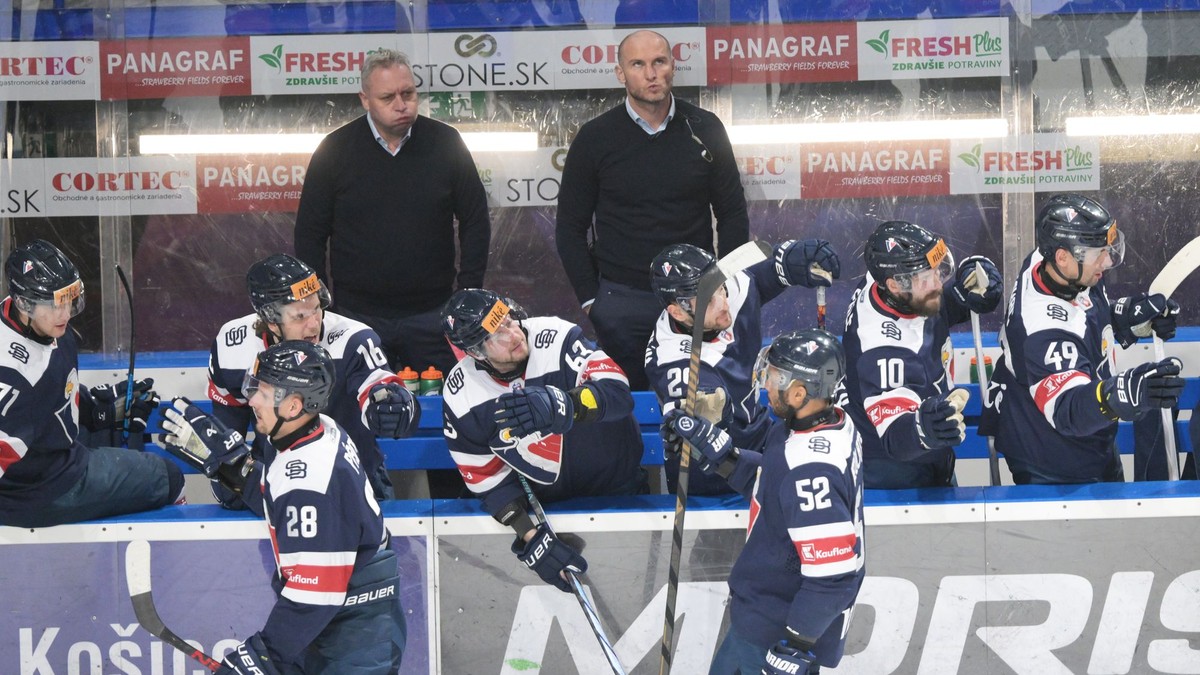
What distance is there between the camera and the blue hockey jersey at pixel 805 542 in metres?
3.28

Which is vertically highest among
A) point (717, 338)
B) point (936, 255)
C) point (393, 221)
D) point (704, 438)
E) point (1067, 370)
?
point (393, 221)

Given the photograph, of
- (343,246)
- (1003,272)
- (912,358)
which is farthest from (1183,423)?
(343,246)

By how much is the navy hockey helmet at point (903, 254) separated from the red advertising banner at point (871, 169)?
2516 millimetres

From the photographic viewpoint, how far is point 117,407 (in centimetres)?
472

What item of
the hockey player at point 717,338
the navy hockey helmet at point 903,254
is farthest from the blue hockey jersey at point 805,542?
the navy hockey helmet at point 903,254

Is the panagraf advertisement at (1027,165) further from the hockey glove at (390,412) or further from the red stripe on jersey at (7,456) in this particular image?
the red stripe on jersey at (7,456)

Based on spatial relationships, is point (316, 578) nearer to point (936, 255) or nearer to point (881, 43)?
point (936, 255)

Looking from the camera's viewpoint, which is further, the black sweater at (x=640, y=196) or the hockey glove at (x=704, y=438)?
the black sweater at (x=640, y=196)

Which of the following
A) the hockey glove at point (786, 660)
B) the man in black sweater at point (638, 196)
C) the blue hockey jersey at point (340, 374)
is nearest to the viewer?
the hockey glove at point (786, 660)

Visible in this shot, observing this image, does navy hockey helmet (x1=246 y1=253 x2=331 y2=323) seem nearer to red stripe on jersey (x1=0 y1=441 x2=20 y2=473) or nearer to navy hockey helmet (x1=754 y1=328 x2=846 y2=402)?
red stripe on jersey (x1=0 y1=441 x2=20 y2=473)

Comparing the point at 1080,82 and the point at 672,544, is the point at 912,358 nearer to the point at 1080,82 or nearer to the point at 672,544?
the point at 672,544

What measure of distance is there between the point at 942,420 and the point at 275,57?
155 inches

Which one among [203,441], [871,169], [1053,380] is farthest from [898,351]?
[871,169]

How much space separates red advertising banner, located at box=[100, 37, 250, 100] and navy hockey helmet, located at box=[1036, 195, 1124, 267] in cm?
384
